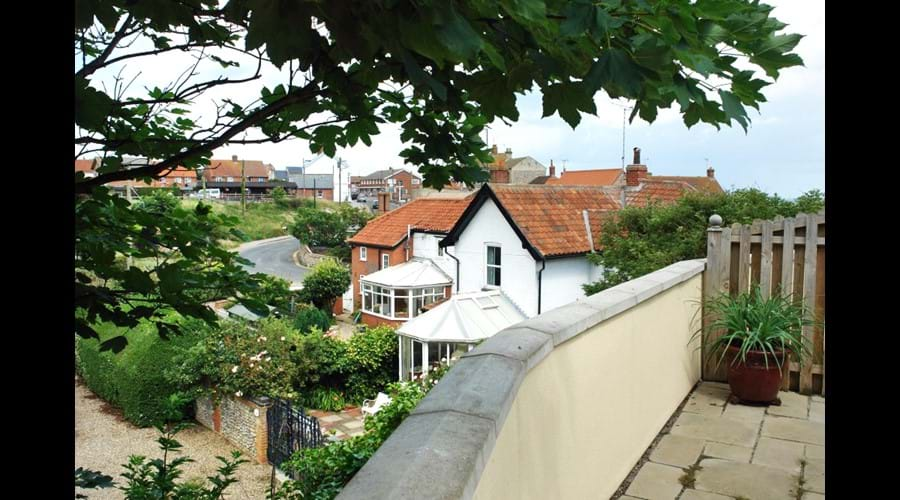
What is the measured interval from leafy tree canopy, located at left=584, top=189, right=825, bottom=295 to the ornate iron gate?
6498 millimetres

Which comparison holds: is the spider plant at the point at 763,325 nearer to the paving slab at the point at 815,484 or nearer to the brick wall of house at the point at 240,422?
the paving slab at the point at 815,484

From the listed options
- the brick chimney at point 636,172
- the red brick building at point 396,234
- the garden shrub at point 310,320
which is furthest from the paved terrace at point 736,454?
the red brick building at point 396,234

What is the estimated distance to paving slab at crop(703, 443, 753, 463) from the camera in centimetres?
325

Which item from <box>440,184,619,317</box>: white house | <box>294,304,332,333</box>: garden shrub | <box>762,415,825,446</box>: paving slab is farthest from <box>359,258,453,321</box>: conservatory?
<box>762,415,825,446</box>: paving slab

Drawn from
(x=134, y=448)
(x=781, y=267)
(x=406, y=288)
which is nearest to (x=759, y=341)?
(x=781, y=267)

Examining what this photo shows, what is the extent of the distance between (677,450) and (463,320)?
41.9ft

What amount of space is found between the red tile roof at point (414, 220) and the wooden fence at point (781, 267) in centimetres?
1803

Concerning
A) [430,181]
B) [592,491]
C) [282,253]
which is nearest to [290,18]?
[430,181]

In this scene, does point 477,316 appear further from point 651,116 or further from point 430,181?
point 651,116

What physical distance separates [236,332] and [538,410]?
42.5ft

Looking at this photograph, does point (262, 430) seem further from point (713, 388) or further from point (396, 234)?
point (396, 234)

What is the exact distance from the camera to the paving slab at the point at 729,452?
10.6 ft

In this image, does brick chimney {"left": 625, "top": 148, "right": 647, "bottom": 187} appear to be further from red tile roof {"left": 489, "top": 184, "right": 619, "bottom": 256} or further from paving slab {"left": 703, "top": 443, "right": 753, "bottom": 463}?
paving slab {"left": 703, "top": 443, "right": 753, "bottom": 463}
